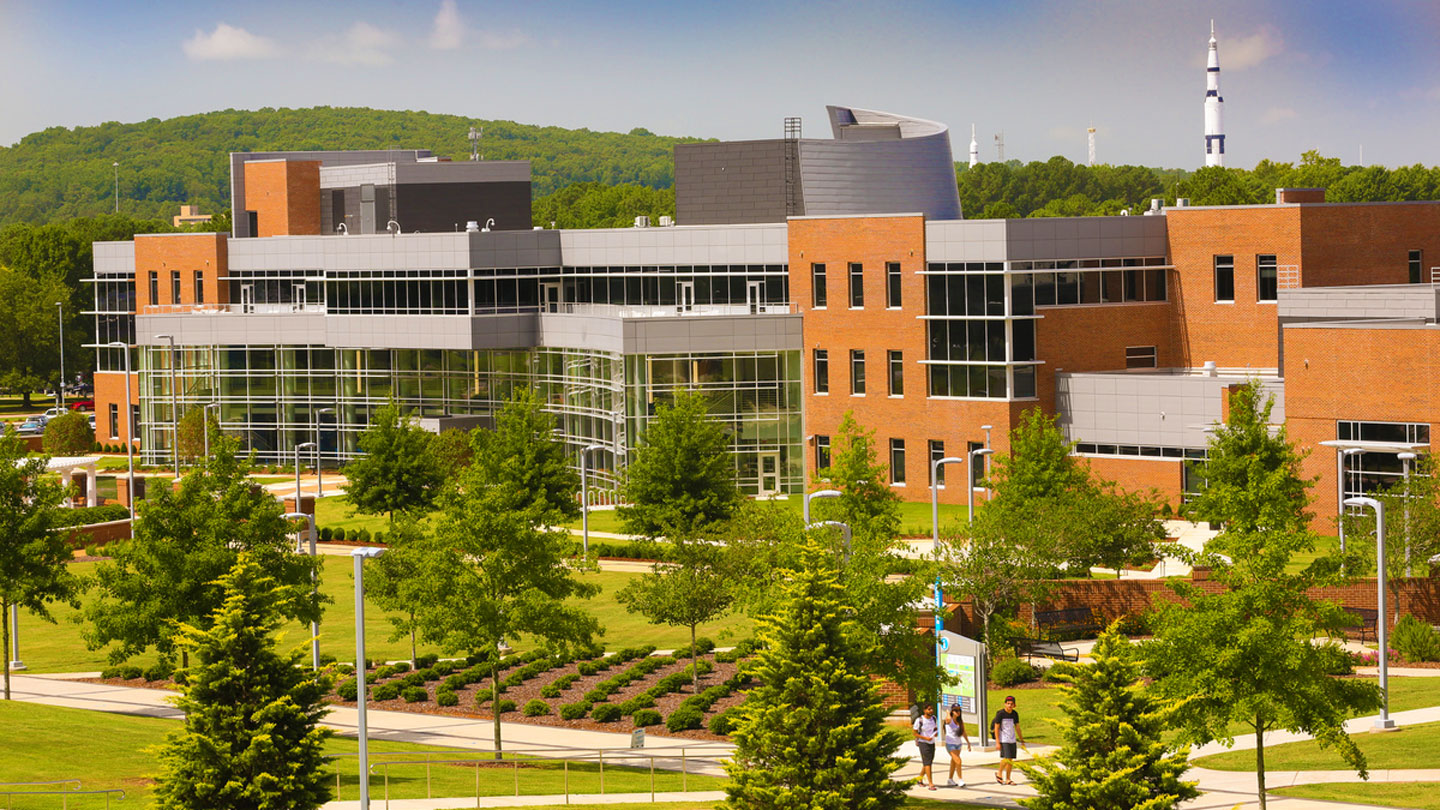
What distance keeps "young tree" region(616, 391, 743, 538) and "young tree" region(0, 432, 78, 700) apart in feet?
72.2

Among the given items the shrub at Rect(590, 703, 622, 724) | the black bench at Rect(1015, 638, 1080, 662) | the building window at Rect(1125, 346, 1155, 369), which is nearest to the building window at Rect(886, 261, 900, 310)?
the building window at Rect(1125, 346, 1155, 369)

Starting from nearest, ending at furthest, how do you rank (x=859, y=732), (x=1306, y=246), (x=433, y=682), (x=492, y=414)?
(x=859, y=732) → (x=433, y=682) → (x=1306, y=246) → (x=492, y=414)

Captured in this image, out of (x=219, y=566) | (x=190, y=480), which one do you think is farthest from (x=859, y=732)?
(x=190, y=480)

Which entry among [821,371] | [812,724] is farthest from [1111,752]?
[821,371]

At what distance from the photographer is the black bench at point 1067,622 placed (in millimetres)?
50219

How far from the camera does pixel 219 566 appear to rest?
40781mm

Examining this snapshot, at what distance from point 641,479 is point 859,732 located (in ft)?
117

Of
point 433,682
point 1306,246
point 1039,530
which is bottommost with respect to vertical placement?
point 433,682

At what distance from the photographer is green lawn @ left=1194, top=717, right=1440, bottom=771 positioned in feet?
110

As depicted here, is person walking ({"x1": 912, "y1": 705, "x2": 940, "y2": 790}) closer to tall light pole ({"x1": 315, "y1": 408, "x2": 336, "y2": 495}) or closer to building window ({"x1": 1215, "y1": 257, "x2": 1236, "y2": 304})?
building window ({"x1": 1215, "y1": 257, "x2": 1236, "y2": 304})

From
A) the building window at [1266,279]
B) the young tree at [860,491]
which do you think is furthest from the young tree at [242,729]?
the building window at [1266,279]

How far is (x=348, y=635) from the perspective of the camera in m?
51.9

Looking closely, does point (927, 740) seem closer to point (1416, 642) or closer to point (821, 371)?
point (1416, 642)

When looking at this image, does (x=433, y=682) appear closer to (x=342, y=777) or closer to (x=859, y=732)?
Answer: (x=342, y=777)
